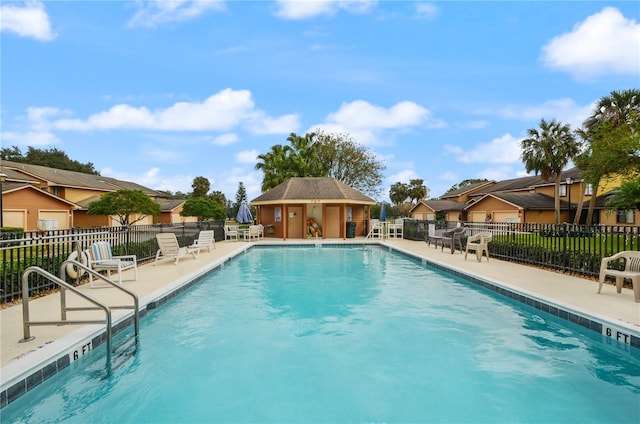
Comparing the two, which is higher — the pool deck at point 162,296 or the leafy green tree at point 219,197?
the leafy green tree at point 219,197

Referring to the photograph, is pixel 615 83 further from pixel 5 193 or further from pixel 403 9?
pixel 5 193

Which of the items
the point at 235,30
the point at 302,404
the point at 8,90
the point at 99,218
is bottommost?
the point at 302,404

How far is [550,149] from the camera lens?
27359mm

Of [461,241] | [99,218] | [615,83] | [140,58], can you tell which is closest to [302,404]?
[461,241]

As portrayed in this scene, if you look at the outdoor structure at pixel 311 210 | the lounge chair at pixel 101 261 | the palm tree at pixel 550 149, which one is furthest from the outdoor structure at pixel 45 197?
the palm tree at pixel 550 149

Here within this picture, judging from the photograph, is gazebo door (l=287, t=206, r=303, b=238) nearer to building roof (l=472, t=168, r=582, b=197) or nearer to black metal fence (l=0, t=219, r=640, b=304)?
black metal fence (l=0, t=219, r=640, b=304)

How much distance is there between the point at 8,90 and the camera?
17.9 metres

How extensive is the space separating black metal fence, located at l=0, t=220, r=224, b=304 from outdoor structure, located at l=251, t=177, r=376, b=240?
8.39m

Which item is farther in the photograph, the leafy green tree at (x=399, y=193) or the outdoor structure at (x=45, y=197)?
the leafy green tree at (x=399, y=193)

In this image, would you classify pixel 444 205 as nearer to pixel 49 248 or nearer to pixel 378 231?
pixel 378 231

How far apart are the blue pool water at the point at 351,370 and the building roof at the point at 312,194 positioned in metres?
14.4

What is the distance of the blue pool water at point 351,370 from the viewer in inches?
145

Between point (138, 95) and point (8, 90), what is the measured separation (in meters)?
6.85

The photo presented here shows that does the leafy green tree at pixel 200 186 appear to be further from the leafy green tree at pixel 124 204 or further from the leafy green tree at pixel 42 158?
the leafy green tree at pixel 124 204
